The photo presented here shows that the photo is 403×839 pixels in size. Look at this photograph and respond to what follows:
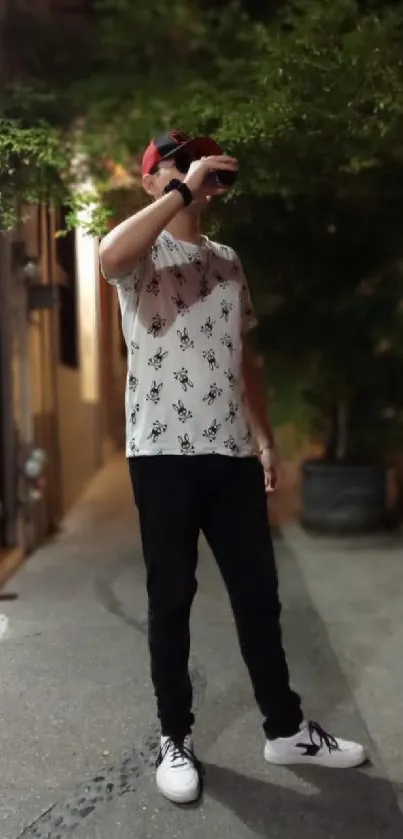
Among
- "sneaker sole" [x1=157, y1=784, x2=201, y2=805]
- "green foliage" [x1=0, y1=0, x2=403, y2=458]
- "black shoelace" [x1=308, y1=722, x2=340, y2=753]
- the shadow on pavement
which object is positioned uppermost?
"green foliage" [x1=0, y1=0, x2=403, y2=458]

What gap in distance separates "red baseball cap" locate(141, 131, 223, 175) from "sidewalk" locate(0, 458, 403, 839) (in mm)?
1024

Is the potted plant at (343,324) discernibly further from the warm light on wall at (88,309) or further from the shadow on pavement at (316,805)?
the shadow on pavement at (316,805)

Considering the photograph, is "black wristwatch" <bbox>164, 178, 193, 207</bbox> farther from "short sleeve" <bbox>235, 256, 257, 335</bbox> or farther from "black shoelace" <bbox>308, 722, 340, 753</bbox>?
"black shoelace" <bbox>308, 722, 340, 753</bbox>

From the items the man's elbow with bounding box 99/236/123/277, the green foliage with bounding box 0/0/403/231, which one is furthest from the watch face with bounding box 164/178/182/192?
the green foliage with bounding box 0/0/403/231

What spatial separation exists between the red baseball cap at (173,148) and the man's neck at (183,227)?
10 centimetres

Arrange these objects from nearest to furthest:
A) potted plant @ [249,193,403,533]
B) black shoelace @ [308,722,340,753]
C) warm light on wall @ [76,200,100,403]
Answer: black shoelace @ [308,722,340,753] → warm light on wall @ [76,200,100,403] → potted plant @ [249,193,403,533]

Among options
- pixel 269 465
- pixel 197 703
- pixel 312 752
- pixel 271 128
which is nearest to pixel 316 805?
pixel 312 752

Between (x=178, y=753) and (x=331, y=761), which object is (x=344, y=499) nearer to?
(x=331, y=761)

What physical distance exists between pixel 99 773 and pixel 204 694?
1.18ft

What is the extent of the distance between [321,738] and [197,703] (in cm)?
33

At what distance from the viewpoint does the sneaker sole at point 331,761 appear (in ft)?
4.54

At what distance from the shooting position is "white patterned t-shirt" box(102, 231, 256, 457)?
4.05 ft

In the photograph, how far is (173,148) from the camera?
1.29 metres

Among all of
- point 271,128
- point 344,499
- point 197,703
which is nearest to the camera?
point 197,703
